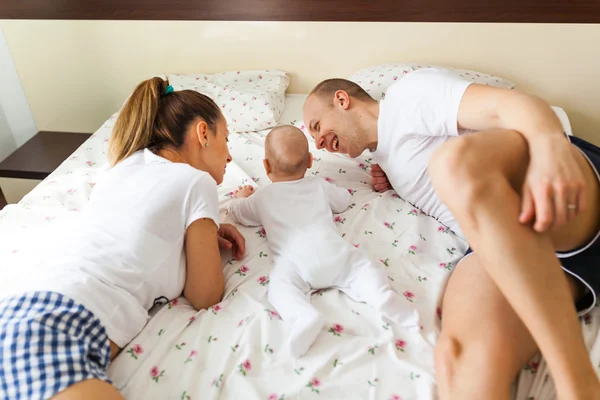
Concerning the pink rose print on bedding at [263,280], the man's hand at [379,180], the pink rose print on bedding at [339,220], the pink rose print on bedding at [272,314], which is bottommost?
the pink rose print on bedding at [263,280]

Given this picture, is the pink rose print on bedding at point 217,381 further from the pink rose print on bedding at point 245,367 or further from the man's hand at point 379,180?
the man's hand at point 379,180

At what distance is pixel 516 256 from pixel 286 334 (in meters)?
0.53

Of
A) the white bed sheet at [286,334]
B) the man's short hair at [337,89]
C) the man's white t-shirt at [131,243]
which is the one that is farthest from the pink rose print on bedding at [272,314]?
the man's short hair at [337,89]

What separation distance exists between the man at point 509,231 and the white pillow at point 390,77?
1.72 ft

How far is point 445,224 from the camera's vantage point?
144 centimetres

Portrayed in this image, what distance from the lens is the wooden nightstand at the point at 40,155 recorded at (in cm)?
204

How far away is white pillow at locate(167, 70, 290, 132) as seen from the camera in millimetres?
1945

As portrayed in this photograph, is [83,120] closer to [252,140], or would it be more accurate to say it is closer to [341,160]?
[252,140]

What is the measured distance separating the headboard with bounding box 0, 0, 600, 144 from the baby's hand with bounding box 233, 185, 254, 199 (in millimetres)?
696

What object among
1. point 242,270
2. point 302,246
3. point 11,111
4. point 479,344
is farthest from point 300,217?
point 11,111

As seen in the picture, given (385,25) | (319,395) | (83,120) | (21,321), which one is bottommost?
(83,120)

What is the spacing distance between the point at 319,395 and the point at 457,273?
1.51 feet

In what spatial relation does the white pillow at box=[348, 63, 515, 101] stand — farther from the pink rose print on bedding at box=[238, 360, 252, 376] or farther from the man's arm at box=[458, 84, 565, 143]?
the pink rose print on bedding at box=[238, 360, 252, 376]

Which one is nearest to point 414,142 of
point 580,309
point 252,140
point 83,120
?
point 580,309
